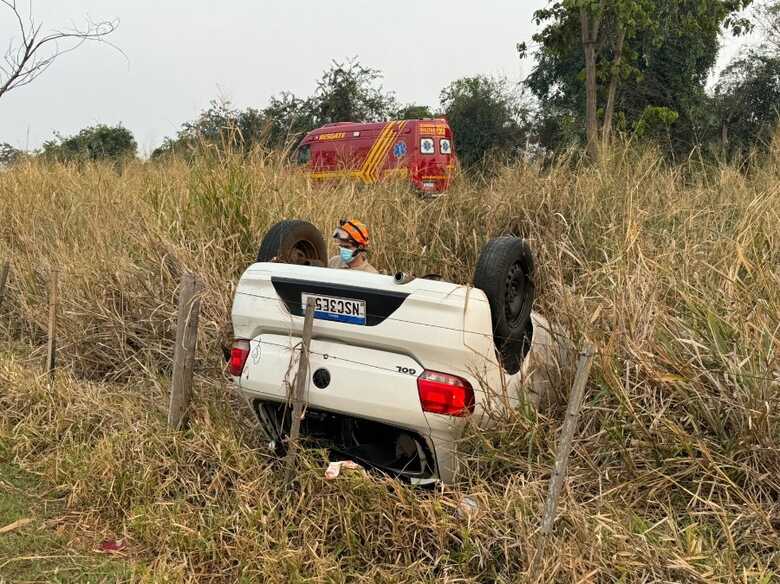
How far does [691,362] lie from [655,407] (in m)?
0.28

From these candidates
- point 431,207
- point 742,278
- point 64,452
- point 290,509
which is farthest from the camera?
point 431,207

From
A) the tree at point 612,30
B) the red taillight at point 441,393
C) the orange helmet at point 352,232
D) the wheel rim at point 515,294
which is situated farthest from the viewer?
the tree at point 612,30

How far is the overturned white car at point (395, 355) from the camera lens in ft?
9.02

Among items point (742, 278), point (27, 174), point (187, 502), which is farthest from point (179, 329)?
point (27, 174)

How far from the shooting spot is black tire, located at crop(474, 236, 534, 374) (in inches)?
118

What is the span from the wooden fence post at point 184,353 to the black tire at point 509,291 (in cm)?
184

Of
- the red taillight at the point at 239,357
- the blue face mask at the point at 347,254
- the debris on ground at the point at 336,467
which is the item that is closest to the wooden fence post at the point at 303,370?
the debris on ground at the point at 336,467

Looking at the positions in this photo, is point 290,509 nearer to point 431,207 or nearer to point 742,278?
point 742,278

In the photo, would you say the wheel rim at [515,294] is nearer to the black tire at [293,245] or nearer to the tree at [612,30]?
the black tire at [293,245]

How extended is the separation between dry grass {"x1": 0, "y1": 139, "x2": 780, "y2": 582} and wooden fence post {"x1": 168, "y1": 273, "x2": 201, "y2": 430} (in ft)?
0.37

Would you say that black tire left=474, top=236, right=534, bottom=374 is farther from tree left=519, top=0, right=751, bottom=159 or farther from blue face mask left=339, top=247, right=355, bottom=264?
tree left=519, top=0, right=751, bottom=159

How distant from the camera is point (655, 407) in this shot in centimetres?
293

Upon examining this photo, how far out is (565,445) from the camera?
2396mm

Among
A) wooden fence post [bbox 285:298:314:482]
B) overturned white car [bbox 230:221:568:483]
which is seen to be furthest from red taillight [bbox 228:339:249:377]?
wooden fence post [bbox 285:298:314:482]
